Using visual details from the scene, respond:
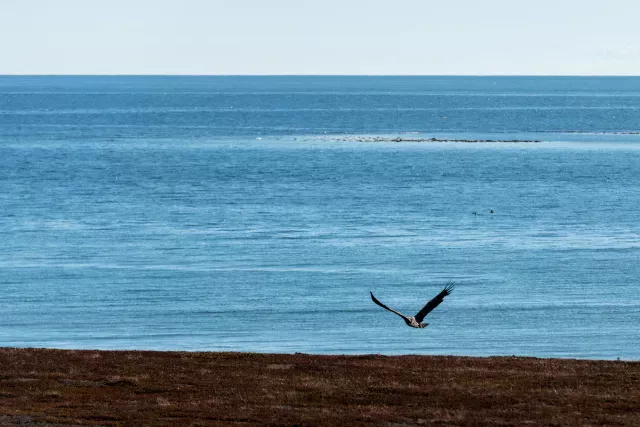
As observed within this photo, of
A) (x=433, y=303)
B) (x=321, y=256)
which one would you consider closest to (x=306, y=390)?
(x=433, y=303)

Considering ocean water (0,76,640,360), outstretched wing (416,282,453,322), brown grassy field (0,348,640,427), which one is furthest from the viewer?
ocean water (0,76,640,360)

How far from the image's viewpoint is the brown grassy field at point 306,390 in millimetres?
27562

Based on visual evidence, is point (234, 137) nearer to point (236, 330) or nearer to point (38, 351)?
point (236, 330)

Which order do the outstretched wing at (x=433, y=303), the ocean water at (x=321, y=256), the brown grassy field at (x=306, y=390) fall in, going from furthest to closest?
the ocean water at (x=321, y=256) < the outstretched wing at (x=433, y=303) < the brown grassy field at (x=306, y=390)

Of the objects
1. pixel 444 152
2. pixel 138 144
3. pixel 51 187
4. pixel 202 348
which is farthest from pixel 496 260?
pixel 138 144

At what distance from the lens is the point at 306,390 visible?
31.2 metres

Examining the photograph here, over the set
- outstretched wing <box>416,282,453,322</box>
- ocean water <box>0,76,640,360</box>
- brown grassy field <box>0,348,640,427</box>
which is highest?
outstretched wing <box>416,282,453,322</box>

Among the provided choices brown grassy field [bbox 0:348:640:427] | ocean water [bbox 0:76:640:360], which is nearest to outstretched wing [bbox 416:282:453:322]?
brown grassy field [bbox 0:348:640:427]

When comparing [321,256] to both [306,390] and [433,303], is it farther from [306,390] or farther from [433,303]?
[433,303]

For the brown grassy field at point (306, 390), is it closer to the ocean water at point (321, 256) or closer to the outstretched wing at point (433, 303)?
the outstretched wing at point (433, 303)

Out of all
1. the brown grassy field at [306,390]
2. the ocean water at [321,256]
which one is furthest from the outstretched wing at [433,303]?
the ocean water at [321,256]

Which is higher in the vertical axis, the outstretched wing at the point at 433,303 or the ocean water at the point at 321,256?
the outstretched wing at the point at 433,303

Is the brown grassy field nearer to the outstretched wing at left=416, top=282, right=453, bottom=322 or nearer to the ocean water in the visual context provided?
the outstretched wing at left=416, top=282, right=453, bottom=322

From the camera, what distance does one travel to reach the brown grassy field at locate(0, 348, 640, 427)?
27562 millimetres
